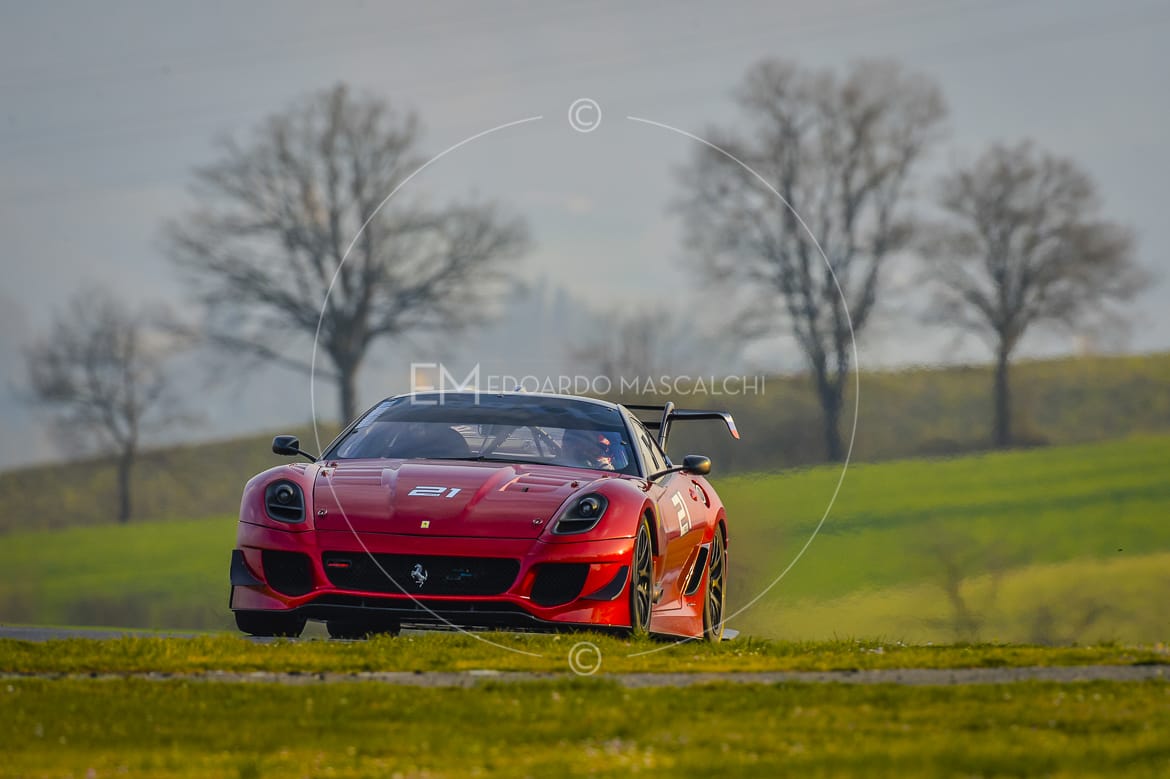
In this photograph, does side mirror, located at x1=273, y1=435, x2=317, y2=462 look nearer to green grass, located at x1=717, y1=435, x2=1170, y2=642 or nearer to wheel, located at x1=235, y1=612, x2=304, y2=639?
wheel, located at x1=235, y1=612, x2=304, y2=639

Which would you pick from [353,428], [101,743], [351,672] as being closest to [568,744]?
[101,743]

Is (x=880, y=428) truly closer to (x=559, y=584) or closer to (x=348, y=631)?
(x=348, y=631)

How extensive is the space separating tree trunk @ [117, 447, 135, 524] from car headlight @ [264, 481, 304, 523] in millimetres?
42132

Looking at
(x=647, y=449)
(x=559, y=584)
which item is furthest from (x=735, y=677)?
(x=647, y=449)

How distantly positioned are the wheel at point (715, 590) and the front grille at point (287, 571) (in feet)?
10.2

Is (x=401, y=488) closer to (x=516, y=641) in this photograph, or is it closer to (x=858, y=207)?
(x=516, y=641)

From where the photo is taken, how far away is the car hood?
10.5m

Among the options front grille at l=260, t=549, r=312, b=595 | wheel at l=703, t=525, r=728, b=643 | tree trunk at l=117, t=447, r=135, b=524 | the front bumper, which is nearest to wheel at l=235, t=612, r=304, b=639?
front grille at l=260, t=549, r=312, b=595

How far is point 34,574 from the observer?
51438mm

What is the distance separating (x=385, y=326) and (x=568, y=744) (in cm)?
4076

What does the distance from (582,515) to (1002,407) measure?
124ft

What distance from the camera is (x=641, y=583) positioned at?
10.9 meters

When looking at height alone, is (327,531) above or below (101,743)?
above

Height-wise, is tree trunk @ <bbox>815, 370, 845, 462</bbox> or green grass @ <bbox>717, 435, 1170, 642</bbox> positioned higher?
tree trunk @ <bbox>815, 370, 845, 462</bbox>
